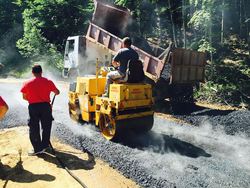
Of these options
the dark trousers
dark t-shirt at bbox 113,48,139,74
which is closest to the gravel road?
the dark trousers

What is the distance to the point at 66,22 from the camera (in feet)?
82.0

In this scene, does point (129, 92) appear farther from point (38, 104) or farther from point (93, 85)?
point (38, 104)

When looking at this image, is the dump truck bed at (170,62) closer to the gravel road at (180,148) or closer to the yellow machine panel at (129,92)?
the gravel road at (180,148)

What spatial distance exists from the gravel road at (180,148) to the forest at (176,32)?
146 inches

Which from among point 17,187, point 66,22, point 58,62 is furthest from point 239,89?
point 66,22

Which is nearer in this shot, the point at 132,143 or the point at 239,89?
the point at 132,143

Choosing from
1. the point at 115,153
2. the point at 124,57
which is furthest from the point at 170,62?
the point at 115,153

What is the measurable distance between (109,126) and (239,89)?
8.34 m

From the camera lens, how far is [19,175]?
19.3 ft

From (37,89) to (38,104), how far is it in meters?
0.34

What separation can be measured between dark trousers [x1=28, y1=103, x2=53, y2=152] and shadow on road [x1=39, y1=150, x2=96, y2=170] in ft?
0.93

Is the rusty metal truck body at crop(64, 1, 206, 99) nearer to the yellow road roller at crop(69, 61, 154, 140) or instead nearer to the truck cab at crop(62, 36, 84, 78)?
the truck cab at crop(62, 36, 84, 78)

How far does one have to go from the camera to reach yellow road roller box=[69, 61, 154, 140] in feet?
24.1

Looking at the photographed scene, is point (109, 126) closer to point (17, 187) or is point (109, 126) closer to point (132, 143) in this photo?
point (132, 143)
